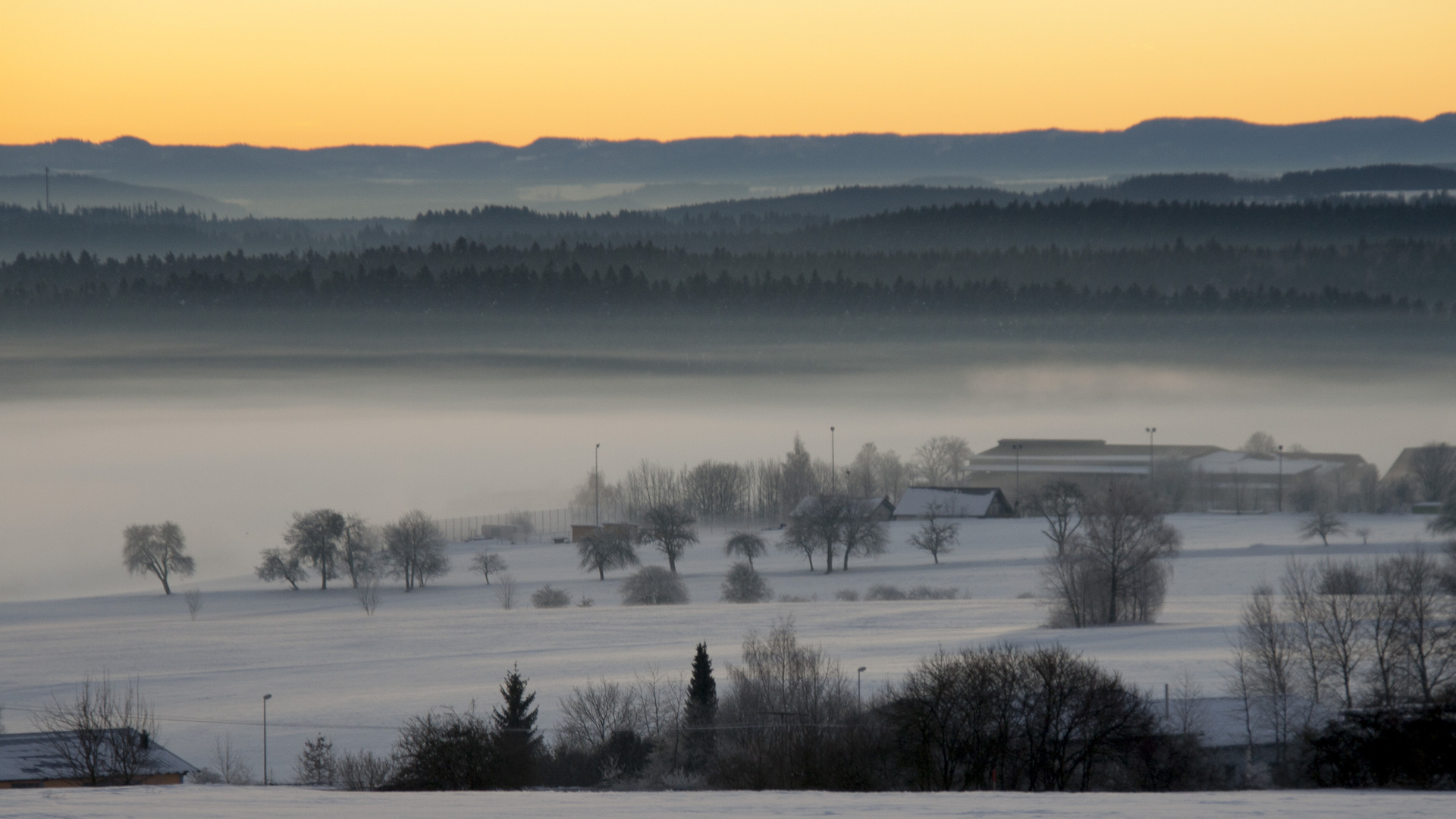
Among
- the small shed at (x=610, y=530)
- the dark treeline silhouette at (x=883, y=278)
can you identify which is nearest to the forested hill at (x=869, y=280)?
the dark treeline silhouette at (x=883, y=278)

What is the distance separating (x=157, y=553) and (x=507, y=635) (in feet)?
144

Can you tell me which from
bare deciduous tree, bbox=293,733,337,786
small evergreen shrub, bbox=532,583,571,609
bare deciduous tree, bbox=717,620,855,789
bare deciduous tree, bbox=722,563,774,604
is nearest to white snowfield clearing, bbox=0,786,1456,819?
bare deciduous tree, bbox=717,620,855,789

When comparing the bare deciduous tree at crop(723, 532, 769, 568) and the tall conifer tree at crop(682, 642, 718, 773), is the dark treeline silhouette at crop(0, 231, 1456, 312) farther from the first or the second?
the tall conifer tree at crop(682, 642, 718, 773)

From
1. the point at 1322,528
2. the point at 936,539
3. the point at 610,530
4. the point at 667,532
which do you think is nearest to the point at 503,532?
the point at 610,530

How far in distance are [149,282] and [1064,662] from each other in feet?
429

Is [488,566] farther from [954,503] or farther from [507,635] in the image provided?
[954,503]

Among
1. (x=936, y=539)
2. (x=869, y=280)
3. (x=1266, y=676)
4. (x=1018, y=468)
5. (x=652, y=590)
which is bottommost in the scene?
(x=1266, y=676)

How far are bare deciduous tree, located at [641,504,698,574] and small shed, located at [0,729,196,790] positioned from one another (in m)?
52.2

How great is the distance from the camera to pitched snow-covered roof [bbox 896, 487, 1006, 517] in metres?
104

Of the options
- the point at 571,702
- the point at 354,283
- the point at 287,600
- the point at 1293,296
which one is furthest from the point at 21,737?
the point at 1293,296

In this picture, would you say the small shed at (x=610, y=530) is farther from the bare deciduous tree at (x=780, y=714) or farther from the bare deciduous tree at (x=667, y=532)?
the bare deciduous tree at (x=780, y=714)

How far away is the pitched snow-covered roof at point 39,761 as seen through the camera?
29.7 m

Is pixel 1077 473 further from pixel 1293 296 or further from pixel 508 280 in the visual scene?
pixel 508 280

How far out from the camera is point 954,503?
105375 millimetres
